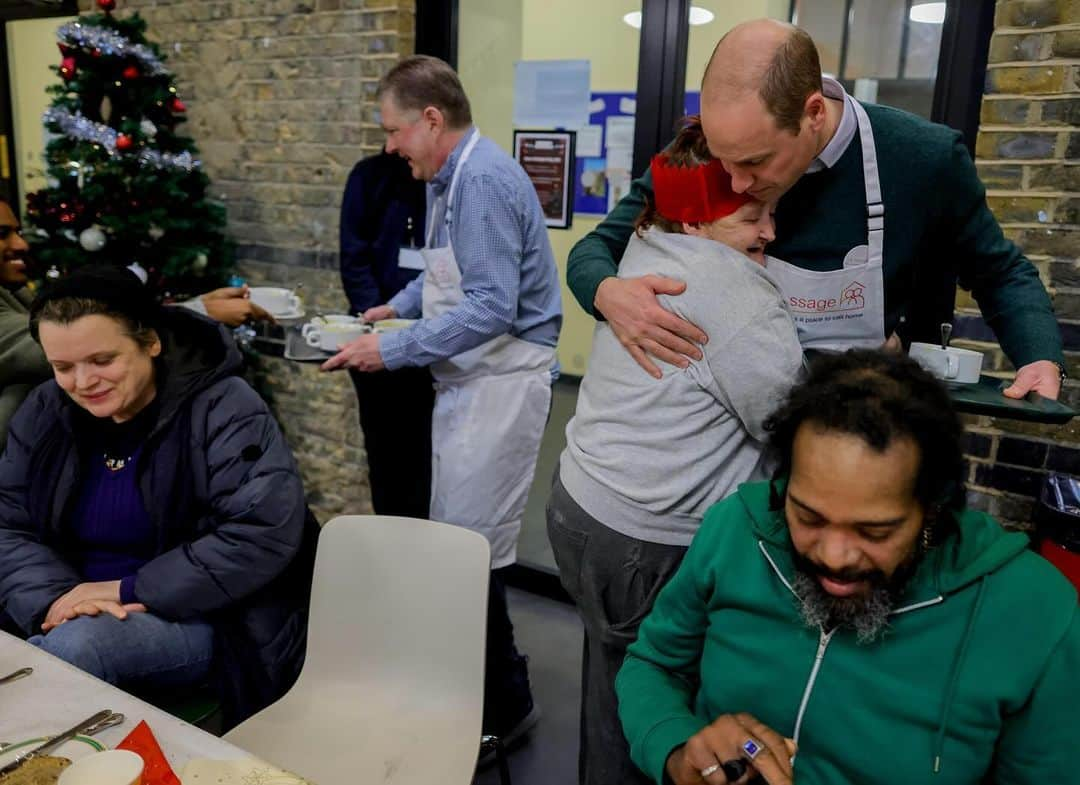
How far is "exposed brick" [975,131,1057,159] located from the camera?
6.81ft

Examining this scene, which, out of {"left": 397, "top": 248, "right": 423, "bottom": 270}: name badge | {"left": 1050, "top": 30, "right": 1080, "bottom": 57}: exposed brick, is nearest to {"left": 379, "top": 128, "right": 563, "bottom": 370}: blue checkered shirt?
{"left": 397, "top": 248, "right": 423, "bottom": 270}: name badge

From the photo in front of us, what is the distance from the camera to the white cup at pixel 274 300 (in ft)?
9.16

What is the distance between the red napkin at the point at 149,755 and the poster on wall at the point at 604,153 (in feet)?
8.01

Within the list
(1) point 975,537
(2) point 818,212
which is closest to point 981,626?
(1) point 975,537

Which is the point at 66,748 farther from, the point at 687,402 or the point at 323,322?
the point at 323,322

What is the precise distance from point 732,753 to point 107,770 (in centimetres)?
72

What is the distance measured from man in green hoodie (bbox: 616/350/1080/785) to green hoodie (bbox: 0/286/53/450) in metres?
2.04

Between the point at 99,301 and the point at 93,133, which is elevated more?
the point at 93,133

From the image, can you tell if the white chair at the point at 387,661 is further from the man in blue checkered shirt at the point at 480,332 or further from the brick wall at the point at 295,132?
the brick wall at the point at 295,132

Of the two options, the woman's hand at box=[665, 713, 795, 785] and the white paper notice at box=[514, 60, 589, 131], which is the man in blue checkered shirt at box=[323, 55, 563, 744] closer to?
the white paper notice at box=[514, 60, 589, 131]

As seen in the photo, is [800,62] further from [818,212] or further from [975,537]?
[975,537]

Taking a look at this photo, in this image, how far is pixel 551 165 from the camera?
10.9ft

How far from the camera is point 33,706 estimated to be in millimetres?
1211

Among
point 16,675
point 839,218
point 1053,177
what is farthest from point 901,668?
point 1053,177
